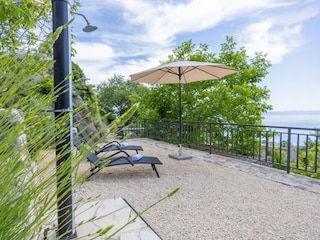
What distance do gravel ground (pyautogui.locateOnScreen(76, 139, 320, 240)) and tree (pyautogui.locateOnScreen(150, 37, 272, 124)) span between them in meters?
6.16

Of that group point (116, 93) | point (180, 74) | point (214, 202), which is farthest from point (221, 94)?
point (116, 93)

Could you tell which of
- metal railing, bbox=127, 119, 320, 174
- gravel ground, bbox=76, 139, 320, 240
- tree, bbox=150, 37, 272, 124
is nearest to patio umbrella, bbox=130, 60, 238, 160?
metal railing, bbox=127, 119, 320, 174

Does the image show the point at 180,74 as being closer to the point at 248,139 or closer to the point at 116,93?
the point at 248,139

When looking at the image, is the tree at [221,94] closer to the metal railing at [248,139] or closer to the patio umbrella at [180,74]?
the metal railing at [248,139]

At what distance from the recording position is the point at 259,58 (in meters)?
12.1

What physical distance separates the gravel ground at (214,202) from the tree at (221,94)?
6.16m

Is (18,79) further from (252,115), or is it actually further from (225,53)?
(225,53)

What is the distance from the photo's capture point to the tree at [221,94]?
34.9 ft

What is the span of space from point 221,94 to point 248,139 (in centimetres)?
529

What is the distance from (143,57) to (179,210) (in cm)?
1569

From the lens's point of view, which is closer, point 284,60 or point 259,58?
point 259,58

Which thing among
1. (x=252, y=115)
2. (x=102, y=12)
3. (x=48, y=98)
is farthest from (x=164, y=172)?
(x=252, y=115)

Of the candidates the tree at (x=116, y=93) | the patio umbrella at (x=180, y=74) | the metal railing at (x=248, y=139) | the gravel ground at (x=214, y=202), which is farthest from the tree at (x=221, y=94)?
the tree at (x=116, y=93)

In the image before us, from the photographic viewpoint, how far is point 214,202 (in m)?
3.21
